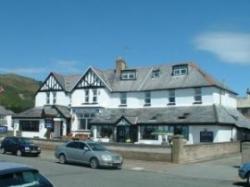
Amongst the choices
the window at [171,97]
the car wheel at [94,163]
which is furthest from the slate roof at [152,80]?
the car wheel at [94,163]

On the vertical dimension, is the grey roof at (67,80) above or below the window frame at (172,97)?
above

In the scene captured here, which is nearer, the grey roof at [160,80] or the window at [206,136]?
the window at [206,136]

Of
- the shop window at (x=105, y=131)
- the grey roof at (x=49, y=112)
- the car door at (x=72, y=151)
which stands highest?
the grey roof at (x=49, y=112)

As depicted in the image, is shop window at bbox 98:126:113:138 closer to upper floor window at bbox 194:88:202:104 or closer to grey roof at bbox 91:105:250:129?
grey roof at bbox 91:105:250:129

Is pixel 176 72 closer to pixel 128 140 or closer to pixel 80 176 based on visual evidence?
pixel 128 140

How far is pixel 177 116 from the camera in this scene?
48.3 m

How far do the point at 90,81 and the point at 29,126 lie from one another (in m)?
9.60

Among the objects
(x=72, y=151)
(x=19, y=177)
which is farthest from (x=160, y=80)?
(x=19, y=177)

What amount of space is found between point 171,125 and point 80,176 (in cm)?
2526

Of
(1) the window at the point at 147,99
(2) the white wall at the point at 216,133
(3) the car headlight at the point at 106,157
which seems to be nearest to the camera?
(3) the car headlight at the point at 106,157

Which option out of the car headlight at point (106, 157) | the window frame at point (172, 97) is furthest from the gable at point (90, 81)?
the car headlight at point (106, 157)

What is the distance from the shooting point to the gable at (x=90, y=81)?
56.5 meters

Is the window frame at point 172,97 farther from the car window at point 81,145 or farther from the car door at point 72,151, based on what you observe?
the car window at point 81,145

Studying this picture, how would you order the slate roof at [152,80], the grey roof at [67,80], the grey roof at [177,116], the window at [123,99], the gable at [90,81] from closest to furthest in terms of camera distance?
the grey roof at [177,116], the slate roof at [152,80], the window at [123,99], the gable at [90,81], the grey roof at [67,80]
